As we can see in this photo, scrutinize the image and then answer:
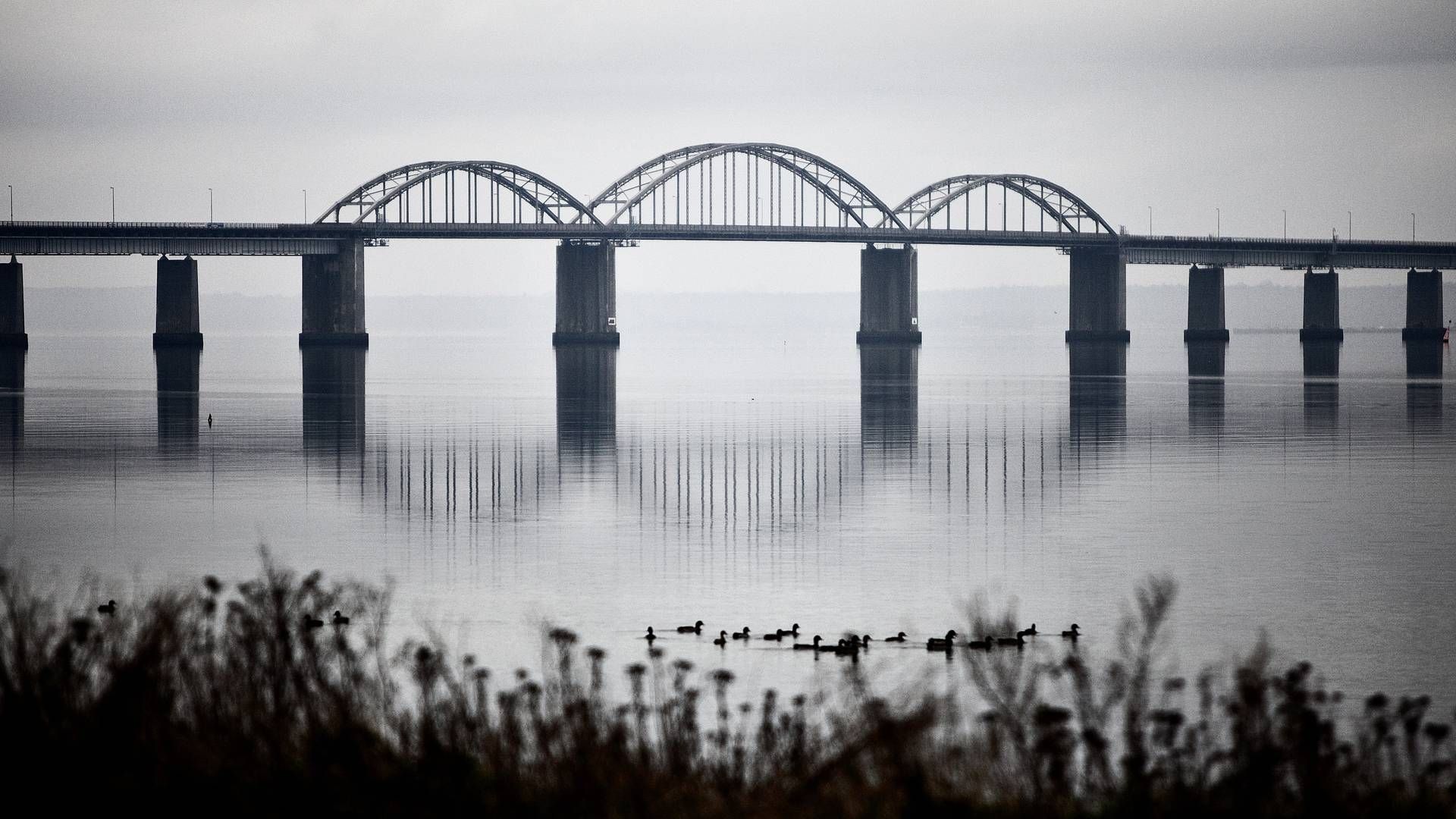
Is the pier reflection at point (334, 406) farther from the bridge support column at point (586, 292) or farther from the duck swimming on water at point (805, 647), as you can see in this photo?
the bridge support column at point (586, 292)

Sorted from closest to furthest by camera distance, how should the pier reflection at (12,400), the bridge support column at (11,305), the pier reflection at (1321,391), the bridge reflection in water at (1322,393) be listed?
the pier reflection at (12,400) < the bridge reflection in water at (1322,393) < the pier reflection at (1321,391) < the bridge support column at (11,305)

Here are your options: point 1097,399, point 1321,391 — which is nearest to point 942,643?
point 1097,399

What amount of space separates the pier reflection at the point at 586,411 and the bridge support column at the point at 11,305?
58.7 meters

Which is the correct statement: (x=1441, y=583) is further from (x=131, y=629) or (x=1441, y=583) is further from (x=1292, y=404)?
(x=1292, y=404)

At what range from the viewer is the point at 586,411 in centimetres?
6625

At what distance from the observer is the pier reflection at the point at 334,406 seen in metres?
48.5

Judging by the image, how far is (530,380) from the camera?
98.9 m

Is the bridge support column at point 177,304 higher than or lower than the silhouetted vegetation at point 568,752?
higher

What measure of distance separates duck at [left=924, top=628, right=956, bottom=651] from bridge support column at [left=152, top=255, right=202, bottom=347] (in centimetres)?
15554

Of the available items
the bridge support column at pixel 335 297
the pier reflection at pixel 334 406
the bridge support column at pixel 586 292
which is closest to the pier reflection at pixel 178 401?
the pier reflection at pixel 334 406

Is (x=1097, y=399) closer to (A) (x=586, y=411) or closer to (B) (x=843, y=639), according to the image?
(A) (x=586, y=411)

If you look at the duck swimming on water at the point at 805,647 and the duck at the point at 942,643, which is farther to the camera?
the duck swimming on water at the point at 805,647

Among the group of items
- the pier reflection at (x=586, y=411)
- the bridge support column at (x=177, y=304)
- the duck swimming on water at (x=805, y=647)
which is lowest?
the duck swimming on water at (x=805, y=647)

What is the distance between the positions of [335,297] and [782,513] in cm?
14786
